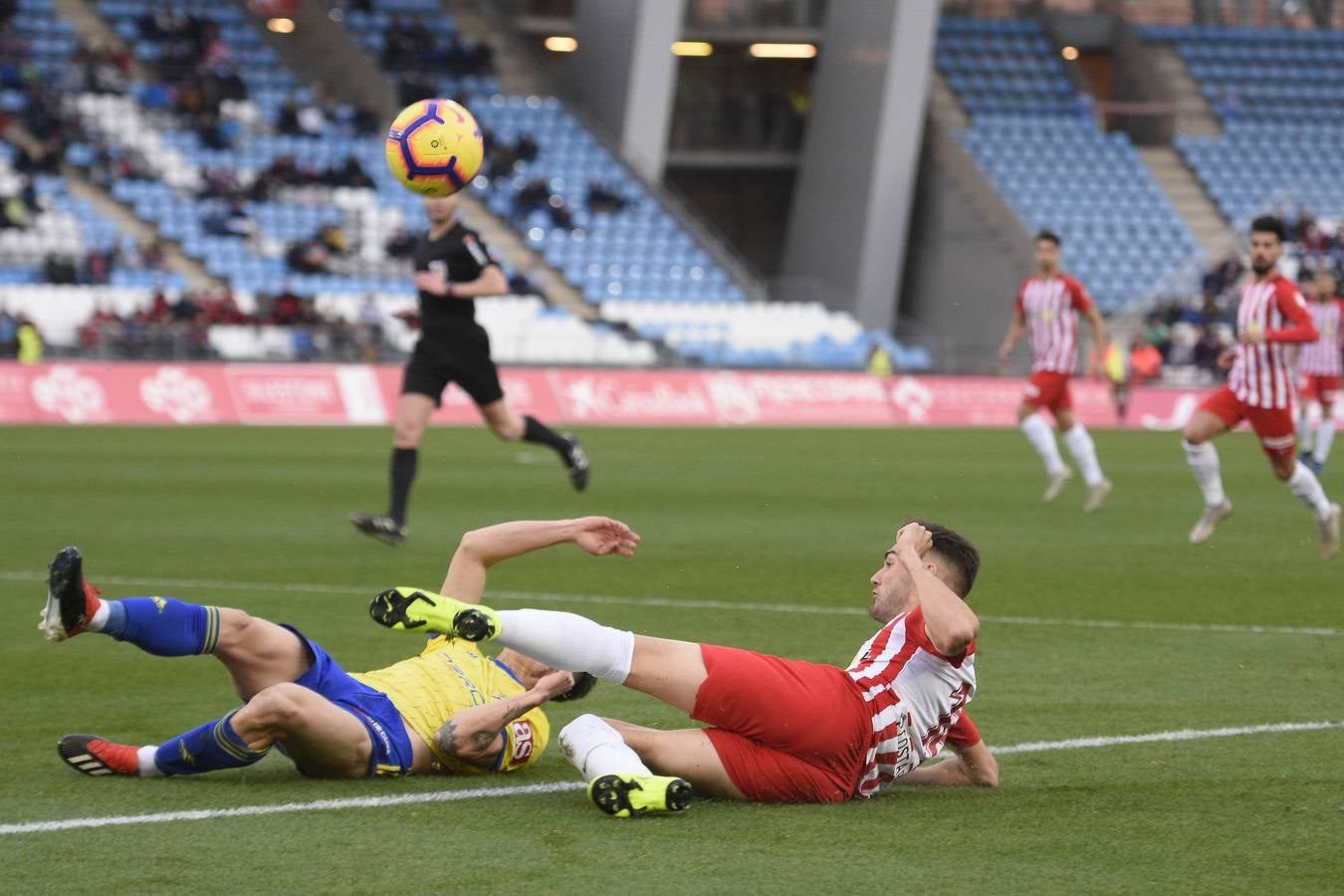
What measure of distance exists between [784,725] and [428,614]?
1.03 m

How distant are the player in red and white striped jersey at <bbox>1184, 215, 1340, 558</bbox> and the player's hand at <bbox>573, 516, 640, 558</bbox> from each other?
754cm

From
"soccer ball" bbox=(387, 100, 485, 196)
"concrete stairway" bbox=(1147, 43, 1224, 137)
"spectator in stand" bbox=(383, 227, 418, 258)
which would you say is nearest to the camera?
"soccer ball" bbox=(387, 100, 485, 196)

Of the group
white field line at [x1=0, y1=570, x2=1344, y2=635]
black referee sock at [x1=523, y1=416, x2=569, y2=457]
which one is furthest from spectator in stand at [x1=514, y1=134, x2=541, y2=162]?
white field line at [x1=0, y1=570, x2=1344, y2=635]

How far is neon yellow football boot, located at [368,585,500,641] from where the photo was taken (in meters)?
4.61

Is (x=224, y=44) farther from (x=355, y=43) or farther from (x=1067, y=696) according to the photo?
(x=1067, y=696)

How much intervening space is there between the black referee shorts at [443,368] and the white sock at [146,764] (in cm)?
664

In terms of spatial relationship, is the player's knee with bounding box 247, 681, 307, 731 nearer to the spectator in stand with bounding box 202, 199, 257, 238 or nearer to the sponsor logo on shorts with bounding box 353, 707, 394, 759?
the sponsor logo on shorts with bounding box 353, 707, 394, 759

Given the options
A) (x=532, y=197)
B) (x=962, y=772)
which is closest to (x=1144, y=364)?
(x=532, y=197)

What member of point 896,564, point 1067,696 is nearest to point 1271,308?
point 1067,696

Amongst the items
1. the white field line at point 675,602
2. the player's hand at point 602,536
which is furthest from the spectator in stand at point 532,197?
the player's hand at point 602,536

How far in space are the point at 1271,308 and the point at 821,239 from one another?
29.5 meters

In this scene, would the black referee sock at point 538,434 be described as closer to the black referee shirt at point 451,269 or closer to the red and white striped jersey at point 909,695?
the black referee shirt at point 451,269

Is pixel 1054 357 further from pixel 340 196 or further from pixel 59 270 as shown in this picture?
pixel 340 196

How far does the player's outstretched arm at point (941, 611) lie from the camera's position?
4.97m
